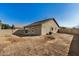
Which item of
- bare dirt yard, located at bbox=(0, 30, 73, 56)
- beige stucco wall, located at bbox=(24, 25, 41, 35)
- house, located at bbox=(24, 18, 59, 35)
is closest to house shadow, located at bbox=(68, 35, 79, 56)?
bare dirt yard, located at bbox=(0, 30, 73, 56)

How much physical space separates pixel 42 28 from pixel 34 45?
31 cm

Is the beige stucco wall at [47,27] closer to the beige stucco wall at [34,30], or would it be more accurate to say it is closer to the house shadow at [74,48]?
the beige stucco wall at [34,30]

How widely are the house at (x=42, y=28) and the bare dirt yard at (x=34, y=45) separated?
72mm

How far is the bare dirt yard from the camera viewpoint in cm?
306

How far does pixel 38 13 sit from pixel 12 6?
0.44 meters

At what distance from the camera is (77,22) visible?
3049mm

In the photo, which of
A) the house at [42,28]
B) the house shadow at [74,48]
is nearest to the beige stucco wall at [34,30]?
the house at [42,28]

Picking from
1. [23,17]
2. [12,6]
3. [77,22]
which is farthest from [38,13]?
[77,22]

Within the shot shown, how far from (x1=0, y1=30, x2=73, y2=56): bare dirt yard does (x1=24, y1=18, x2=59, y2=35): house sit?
7 centimetres

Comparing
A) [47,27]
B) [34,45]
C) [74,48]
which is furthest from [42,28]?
[74,48]

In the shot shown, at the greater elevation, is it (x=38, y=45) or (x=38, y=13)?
(x=38, y=13)

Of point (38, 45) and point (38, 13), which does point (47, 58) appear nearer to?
point (38, 45)

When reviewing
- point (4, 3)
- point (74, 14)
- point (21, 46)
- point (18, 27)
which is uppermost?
point (4, 3)

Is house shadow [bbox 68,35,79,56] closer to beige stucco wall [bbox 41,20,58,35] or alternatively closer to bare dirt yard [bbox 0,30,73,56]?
bare dirt yard [bbox 0,30,73,56]
